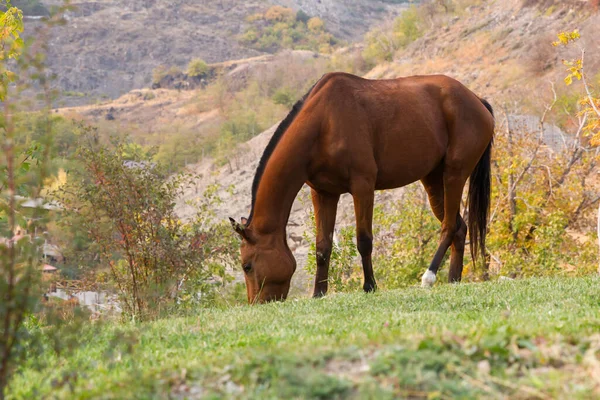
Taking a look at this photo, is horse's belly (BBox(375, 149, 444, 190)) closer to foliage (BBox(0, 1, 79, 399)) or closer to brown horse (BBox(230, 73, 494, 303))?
brown horse (BBox(230, 73, 494, 303))

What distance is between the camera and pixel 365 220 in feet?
26.9

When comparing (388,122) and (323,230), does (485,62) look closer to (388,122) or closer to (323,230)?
(388,122)

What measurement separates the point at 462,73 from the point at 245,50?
3122 inches

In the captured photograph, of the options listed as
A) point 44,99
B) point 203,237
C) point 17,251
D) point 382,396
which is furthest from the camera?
point 203,237

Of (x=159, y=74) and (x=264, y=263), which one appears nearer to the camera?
(x=264, y=263)

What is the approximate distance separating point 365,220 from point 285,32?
122681mm

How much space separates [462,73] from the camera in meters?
47.2

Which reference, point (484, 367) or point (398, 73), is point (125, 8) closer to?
point (398, 73)

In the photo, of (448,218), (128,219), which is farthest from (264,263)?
(128,219)

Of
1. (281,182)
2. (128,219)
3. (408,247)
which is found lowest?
(408,247)

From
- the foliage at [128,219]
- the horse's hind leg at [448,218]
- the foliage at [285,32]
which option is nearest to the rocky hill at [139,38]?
the foliage at [285,32]

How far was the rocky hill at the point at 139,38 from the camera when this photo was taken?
112 metres

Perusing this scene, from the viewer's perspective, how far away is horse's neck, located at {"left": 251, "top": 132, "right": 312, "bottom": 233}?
800cm

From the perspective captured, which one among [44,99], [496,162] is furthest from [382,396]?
[496,162]
